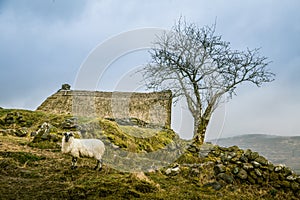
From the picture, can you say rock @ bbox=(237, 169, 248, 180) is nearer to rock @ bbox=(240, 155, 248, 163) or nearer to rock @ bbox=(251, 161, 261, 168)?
rock @ bbox=(251, 161, 261, 168)

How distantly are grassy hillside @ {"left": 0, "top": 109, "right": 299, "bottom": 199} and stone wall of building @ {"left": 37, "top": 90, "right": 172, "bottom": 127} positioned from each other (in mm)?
9084

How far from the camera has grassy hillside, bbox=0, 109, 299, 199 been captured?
782 centimetres

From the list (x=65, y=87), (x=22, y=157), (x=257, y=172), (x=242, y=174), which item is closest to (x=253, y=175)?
(x=257, y=172)

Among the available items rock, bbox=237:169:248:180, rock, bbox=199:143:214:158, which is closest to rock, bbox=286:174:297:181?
rock, bbox=237:169:248:180

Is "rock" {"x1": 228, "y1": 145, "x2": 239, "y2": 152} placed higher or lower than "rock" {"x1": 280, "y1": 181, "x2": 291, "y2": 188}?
higher

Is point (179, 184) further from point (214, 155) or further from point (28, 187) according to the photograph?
point (214, 155)

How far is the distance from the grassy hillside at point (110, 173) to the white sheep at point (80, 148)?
444 mm

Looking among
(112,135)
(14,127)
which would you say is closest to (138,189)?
(112,135)

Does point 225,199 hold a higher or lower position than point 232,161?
lower

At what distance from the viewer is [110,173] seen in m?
10.3

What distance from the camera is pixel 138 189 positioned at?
8.23 meters

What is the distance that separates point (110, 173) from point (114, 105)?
2015cm

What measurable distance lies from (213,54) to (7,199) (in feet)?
62.7

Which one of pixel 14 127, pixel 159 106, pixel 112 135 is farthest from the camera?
pixel 159 106
